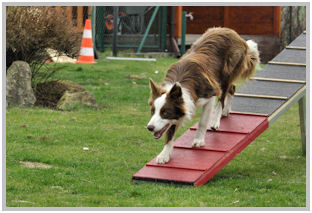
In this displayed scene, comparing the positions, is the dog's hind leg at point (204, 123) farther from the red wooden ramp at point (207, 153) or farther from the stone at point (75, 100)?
the stone at point (75, 100)

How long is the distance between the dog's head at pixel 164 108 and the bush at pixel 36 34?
471 centimetres

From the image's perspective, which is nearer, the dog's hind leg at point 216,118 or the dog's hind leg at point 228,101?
the dog's hind leg at point 216,118

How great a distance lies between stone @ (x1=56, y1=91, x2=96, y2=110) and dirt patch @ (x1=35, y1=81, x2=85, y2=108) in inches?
7.8

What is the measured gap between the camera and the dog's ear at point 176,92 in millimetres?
6754

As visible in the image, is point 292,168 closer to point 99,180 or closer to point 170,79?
point 170,79

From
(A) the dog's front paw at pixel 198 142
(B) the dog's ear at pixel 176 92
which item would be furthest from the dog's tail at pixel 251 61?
(B) the dog's ear at pixel 176 92

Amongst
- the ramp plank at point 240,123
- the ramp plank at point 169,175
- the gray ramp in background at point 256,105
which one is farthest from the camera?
the gray ramp in background at point 256,105

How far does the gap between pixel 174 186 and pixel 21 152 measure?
2.52 metres

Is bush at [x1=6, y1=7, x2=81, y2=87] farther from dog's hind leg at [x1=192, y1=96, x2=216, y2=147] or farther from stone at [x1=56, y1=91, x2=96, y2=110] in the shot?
dog's hind leg at [x1=192, y1=96, x2=216, y2=147]

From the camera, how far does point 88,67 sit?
1448 cm

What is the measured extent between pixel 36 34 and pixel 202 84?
4.68 meters

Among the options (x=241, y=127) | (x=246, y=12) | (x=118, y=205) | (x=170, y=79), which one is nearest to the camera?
(x=118, y=205)

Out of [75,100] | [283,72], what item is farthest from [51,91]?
[283,72]

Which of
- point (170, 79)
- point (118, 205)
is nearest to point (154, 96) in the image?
point (170, 79)
